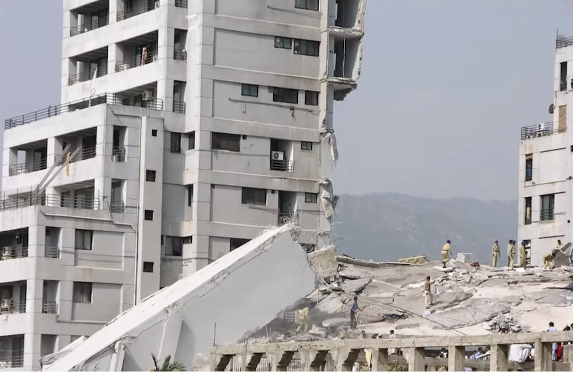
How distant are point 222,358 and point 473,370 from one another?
11.2 meters

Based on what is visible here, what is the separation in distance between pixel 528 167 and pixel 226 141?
22.4 m

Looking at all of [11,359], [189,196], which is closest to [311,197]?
[189,196]

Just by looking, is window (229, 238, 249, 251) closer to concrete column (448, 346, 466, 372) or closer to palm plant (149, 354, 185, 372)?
palm plant (149, 354, 185, 372)

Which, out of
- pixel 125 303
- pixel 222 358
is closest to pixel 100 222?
pixel 125 303

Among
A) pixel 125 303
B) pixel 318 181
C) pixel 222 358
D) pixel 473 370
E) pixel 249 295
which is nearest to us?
pixel 473 370

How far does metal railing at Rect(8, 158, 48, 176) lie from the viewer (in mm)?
87625

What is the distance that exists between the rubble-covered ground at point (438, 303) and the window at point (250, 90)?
Answer: 1068cm

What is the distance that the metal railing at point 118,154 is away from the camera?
80750 millimetres

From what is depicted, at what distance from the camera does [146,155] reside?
80875 mm

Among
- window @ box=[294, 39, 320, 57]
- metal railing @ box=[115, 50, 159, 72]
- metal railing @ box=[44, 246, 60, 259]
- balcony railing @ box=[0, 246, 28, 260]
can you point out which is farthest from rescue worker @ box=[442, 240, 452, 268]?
balcony railing @ box=[0, 246, 28, 260]

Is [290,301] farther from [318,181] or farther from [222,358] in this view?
[318,181]

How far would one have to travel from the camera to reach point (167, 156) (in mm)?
81938

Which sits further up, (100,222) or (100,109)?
(100,109)

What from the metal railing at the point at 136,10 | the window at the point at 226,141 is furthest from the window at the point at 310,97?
the metal railing at the point at 136,10
